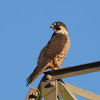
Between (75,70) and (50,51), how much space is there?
2394 millimetres

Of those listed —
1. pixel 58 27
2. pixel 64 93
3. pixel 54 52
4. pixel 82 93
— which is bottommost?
pixel 64 93

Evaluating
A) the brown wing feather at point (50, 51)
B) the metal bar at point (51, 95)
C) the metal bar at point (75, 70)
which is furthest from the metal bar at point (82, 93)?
the brown wing feather at point (50, 51)

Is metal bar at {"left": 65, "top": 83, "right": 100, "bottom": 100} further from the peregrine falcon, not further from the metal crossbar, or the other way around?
the peregrine falcon

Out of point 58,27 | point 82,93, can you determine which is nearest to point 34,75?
point 82,93

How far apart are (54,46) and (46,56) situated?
47 centimetres

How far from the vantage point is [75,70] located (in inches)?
176

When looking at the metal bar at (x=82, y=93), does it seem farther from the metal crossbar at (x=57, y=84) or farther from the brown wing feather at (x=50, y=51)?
the brown wing feather at (x=50, y=51)

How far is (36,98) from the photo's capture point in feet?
15.1

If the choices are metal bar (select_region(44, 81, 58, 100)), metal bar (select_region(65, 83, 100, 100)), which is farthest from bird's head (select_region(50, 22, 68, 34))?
metal bar (select_region(44, 81, 58, 100))

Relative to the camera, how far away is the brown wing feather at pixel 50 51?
6.15 meters

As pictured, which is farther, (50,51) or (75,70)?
(50,51)

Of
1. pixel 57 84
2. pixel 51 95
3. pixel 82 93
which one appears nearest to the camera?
pixel 51 95

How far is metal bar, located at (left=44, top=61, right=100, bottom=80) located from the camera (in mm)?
4305

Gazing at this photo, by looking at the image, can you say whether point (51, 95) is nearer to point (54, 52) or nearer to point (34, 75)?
point (34, 75)
